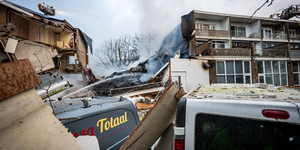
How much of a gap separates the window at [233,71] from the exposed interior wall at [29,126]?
506 inches

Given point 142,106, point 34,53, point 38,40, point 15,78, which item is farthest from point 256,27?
point 38,40

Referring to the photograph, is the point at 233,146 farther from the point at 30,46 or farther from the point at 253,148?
the point at 30,46

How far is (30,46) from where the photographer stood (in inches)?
277

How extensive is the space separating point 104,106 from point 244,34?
22.8 m

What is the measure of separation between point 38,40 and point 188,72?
515 inches

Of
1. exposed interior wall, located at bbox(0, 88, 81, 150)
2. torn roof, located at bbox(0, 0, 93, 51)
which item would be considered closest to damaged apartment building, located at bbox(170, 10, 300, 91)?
exposed interior wall, located at bbox(0, 88, 81, 150)

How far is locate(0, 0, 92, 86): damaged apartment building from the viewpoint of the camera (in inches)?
247

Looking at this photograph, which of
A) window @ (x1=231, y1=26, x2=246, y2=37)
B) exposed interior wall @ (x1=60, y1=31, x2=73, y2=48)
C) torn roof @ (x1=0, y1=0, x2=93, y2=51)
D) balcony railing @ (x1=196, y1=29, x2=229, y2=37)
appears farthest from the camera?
window @ (x1=231, y1=26, x2=246, y2=37)

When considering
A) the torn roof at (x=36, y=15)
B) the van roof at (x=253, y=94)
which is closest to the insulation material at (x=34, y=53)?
the torn roof at (x=36, y=15)

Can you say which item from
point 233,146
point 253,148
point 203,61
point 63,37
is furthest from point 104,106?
point 63,37

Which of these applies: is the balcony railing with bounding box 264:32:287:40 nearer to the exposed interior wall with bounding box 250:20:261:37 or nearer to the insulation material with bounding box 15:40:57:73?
the exposed interior wall with bounding box 250:20:261:37

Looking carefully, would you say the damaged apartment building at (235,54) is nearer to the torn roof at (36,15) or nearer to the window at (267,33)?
the window at (267,33)

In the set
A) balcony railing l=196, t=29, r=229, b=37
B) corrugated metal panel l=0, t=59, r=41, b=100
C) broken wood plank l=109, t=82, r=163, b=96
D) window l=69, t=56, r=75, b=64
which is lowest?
broken wood plank l=109, t=82, r=163, b=96

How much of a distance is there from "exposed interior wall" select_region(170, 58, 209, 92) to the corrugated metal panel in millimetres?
8410
